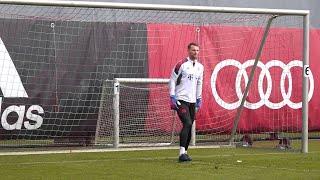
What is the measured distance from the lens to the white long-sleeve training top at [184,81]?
14570 mm

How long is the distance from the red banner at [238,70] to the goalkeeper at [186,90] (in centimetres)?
423

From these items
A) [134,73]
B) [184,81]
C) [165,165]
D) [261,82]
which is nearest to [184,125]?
[184,81]

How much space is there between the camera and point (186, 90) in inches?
574

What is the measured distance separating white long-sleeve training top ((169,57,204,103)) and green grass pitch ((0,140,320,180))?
1191 mm

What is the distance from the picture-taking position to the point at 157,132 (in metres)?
18.1

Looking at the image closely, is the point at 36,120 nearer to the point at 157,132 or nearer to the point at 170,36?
the point at 157,132

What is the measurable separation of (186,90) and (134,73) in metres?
4.17

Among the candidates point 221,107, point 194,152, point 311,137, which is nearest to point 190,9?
point 194,152

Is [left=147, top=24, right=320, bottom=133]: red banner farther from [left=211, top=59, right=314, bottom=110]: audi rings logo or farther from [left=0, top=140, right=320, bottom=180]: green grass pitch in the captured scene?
[left=0, top=140, right=320, bottom=180]: green grass pitch

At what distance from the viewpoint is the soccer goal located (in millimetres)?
17375

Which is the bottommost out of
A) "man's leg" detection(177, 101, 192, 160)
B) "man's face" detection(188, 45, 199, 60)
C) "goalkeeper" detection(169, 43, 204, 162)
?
"man's leg" detection(177, 101, 192, 160)

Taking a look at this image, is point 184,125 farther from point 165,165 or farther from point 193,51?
point 193,51

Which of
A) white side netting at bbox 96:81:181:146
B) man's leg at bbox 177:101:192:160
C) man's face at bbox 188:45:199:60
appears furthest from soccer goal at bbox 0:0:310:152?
man's leg at bbox 177:101:192:160

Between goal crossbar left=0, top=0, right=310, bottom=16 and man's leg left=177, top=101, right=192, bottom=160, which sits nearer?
man's leg left=177, top=101, right=192, bottom=160
